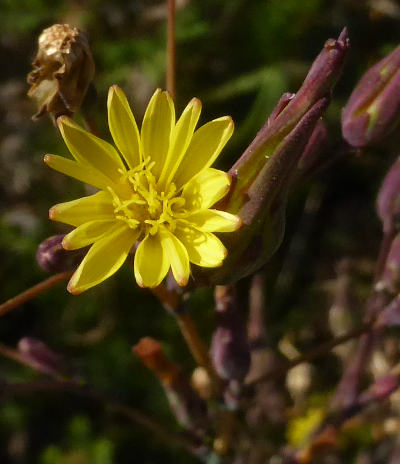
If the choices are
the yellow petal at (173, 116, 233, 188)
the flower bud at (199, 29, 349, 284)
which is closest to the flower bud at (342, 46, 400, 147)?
the flower bud at (199, 29, 349, 284)

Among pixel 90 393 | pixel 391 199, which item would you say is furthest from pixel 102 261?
pixel 391 199

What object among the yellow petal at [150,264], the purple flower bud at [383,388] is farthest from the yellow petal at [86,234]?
the purple flower bud at [383,388]

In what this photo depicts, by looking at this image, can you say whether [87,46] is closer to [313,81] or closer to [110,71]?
[313,81]

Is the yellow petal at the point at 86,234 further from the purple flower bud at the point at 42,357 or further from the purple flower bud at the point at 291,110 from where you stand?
the purple flower bud at the point at 42,357

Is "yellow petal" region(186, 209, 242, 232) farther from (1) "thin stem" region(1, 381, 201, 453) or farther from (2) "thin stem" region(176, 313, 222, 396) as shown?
(1) "thin stem" region(1, 381, 201, 453)

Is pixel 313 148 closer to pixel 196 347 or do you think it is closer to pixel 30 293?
pixel 196 347

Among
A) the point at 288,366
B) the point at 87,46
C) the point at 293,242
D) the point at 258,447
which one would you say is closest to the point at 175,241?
the point at 87,46
